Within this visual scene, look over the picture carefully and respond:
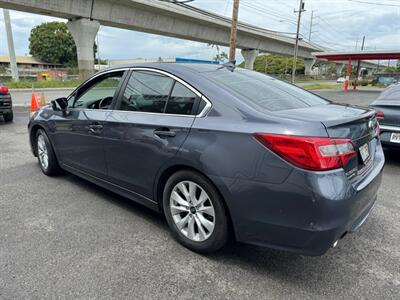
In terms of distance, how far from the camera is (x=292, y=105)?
9.04ft

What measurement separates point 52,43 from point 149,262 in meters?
77.0

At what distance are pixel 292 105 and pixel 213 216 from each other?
3.89 ft

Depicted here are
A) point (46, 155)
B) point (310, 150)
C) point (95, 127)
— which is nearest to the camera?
point (310, 150)

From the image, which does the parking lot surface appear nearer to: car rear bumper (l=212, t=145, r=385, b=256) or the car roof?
car rear bumper (l=212, t=145, r=385, b=256)

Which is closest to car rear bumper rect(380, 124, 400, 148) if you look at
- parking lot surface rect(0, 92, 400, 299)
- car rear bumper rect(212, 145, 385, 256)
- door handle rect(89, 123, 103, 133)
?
parking lot surface rect(0, 92, 400, 299)

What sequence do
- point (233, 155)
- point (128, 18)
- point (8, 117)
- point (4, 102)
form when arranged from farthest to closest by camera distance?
point (128, 18), point (8, 117), point (4, 102), point (233, 155)

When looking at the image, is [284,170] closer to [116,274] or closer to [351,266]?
[351,266]

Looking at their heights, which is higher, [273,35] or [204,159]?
[273,35]

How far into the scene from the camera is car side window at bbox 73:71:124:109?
138 inches

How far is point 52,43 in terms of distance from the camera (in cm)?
6844

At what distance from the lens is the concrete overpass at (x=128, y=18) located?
21.3 metres

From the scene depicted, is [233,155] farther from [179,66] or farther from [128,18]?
[128,18]

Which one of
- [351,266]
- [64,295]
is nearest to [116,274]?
[64,295]

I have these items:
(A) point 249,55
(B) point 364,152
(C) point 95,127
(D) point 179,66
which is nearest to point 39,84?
(A) point 249,55
